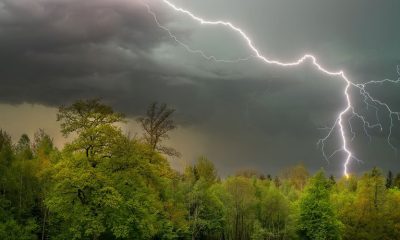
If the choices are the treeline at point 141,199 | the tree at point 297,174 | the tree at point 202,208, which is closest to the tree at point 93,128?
the treeline at point 141,199

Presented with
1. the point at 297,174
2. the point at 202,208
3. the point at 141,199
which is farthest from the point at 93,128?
the point at 297,174

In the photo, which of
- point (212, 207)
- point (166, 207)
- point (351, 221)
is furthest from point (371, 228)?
point (166, 207)

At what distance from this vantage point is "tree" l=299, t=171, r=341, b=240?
222 feet

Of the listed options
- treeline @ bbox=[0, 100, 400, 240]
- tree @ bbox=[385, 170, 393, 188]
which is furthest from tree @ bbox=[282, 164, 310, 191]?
treeline @ bbox=[0, 100, 400, 240]

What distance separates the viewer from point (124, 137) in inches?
1492

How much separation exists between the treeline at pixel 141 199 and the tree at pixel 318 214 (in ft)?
0.40

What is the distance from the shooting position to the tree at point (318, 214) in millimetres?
67812

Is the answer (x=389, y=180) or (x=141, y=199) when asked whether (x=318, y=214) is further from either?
(x=389, y=180)

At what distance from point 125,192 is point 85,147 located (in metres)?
4.04

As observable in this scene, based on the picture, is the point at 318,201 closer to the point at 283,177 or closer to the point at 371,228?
the point at 371,228

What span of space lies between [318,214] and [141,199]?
35.6 metres

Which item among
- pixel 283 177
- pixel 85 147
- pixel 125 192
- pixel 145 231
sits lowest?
pixel 145 231

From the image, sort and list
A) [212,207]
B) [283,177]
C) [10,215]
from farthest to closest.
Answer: [283,177]
[212,207]
[10,215]

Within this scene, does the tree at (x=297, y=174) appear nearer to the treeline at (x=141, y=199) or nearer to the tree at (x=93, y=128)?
the treeline at (x=141, y=199)
